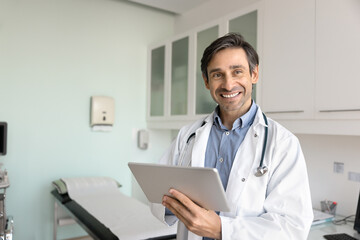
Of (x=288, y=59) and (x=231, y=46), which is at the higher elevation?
(x=288, y=59)

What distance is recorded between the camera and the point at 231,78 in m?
1.09

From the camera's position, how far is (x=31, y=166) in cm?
267

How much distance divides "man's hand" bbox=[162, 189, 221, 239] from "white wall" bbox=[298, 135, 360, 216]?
1.30 metres

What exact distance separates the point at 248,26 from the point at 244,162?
136 centimetres

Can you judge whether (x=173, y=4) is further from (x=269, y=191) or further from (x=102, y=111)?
(x=269, y=191)

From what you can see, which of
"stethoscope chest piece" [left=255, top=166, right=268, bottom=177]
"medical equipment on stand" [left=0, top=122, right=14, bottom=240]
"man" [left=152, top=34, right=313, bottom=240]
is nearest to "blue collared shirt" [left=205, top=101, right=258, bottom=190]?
"man" [left=152, top=34, right=313, bottom=240]

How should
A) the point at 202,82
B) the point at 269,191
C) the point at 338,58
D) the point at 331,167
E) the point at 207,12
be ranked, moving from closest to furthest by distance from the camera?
the point at 269,191 → the point at 338,58 → the point at 331,167 → the point at 202,82 → the point at 207,12

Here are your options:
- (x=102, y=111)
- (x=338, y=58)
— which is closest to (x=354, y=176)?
(x=338, y=58)

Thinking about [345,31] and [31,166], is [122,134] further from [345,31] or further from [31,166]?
[345,31]

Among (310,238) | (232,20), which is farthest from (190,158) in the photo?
(232,20)

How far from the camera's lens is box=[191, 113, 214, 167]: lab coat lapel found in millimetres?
1157

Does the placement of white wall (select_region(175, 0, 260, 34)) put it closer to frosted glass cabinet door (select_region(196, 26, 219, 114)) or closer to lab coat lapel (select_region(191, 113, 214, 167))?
frosted glass cabinet door (select_region(196, 26, 219, 114))

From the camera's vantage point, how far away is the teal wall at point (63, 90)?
8.58ft

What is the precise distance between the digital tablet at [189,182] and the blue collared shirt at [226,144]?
0.18 meters
